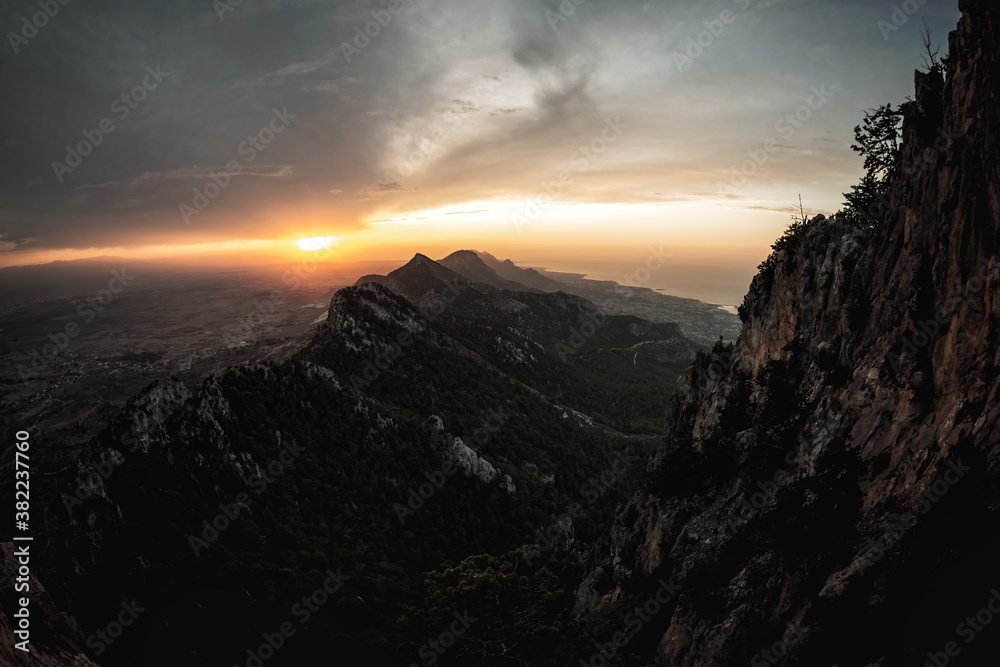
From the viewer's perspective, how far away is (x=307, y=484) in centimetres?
4453

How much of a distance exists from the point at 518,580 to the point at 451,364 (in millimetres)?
72548

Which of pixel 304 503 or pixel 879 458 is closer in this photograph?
pixel 879 458

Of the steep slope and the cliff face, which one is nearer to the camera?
the cliff face

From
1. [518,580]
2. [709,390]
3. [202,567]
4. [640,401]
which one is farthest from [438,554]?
[640,401]

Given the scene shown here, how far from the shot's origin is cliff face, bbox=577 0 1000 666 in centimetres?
1631

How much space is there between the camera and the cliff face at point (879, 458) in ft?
53.5

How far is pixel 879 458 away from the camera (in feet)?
66.2

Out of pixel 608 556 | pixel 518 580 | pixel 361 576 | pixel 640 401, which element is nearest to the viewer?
pixel 518 580

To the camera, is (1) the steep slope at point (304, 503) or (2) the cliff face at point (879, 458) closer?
(2) the cliff face at point (879, 458)

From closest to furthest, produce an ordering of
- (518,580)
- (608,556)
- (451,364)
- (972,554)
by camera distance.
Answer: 1. (972,554)
2. (518,580)
3. (608,556)
4. (451,364)

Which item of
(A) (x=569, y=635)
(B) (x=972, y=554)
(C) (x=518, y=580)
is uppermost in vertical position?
(B) (x=972, y=554)

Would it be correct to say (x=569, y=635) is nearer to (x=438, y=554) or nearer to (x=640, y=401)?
(x=438, y=554)

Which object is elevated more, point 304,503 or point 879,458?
point 879,458

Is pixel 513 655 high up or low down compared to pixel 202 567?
down
